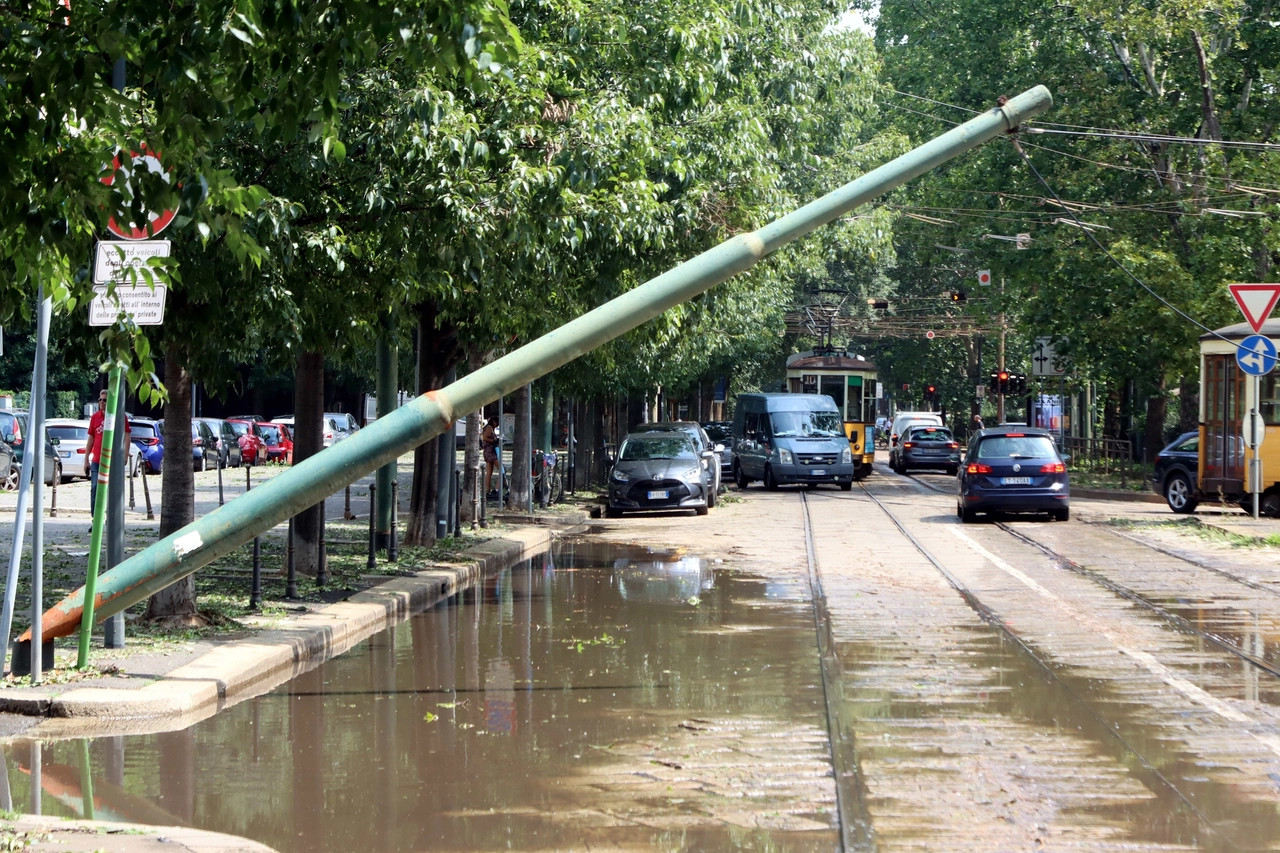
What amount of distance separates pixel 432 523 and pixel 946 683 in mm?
10586

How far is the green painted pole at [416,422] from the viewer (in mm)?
6652

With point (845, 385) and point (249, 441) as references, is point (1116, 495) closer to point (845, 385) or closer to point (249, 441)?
point (845, 385)

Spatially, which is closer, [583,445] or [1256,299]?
[1256,299]

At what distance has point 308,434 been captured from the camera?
15.7 m

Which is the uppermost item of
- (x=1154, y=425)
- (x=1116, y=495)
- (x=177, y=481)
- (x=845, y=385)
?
(x=845, y=385)

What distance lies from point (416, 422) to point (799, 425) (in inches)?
1241

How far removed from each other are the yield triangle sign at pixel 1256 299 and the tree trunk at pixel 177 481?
15.4 meters

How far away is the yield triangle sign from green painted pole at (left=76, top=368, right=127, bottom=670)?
1665 centimetres

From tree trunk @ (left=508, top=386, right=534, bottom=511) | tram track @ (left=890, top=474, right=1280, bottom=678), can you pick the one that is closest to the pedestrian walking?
tree trunk @ (left=508, top=386, right=534, bottom=511)

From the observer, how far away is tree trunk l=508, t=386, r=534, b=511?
26953mm

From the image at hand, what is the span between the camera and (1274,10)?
109 ft

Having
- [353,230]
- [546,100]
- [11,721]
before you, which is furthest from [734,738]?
[546,100]

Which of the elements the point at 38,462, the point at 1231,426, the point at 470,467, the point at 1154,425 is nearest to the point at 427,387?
the point at 470,467

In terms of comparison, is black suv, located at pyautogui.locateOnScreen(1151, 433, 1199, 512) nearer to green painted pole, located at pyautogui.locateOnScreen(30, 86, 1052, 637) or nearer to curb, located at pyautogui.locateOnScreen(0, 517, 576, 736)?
curb, located at pyautogui.locateOnScreen(0, 517, 576, 736)
